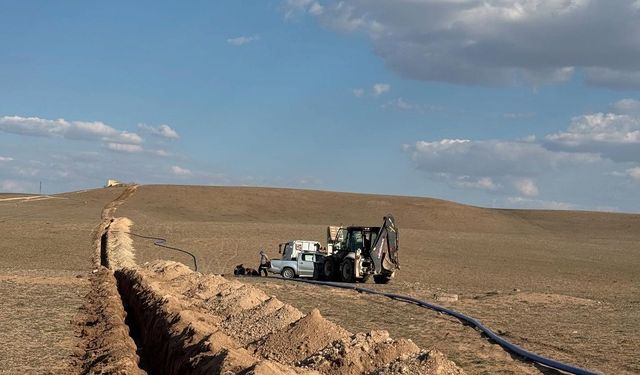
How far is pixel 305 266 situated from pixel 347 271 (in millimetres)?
2688

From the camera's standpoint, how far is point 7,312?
1709 centimetres

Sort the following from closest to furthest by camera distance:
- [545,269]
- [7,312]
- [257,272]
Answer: [7,312]
[257,272]
[545,269]

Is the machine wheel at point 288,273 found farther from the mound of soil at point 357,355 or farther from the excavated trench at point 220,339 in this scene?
the mound of soil at point 357,355

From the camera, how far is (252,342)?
13.2 meters

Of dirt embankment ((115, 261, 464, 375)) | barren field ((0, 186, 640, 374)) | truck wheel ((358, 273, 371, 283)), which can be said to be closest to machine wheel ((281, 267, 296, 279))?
truck wheel ((358, 273, 371, 283))

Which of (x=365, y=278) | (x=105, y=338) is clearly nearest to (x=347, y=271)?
(x=365, y=278)

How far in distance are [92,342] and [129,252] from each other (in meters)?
26.9

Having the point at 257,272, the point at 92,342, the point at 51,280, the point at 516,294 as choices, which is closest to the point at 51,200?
the point at 257,272

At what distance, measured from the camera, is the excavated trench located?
9.74 meters

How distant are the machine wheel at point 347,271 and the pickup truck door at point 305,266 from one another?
7.09 feet

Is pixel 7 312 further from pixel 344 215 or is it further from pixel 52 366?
pixel 344 215

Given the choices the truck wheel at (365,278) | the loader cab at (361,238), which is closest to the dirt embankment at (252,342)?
the truck wheel at (365,278)

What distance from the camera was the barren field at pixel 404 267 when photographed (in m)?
14.2

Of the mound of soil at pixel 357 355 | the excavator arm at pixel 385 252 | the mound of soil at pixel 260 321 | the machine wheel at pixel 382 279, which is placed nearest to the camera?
the mound of soil at pixel 357 355
